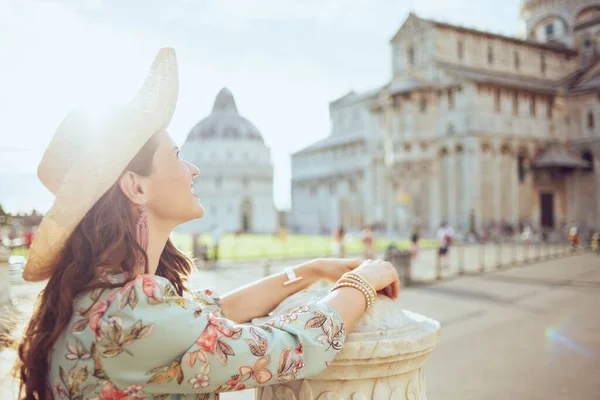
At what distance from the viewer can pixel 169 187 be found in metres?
1.99

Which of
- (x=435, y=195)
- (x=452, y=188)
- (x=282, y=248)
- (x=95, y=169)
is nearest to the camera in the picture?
(x=95, y=169)

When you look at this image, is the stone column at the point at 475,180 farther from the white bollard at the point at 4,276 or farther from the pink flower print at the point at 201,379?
the pink flower print at the point at 201,379

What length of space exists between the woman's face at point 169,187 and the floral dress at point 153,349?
328 mm

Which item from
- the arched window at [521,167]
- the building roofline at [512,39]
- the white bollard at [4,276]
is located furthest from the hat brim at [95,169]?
the arched window at [521,167]

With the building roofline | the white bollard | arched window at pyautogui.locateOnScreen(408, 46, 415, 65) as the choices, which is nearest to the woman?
the white bollard

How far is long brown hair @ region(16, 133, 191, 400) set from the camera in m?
1.72

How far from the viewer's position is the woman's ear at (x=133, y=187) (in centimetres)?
183

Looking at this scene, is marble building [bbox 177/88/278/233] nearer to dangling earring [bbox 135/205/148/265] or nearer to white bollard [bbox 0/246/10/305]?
white bollard [bbox 0/246/10/305]

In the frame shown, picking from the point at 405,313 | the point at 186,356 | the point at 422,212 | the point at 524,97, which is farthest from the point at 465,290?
the point at 524,97

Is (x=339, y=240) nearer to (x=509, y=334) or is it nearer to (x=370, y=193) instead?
(x=509, y=334)

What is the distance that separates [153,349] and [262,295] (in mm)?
1070

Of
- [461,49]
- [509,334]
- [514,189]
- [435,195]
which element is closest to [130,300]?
[509,334]

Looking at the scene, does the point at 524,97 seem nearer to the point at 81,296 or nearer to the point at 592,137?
the point at 592,137

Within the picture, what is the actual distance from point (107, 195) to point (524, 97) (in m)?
48.7
